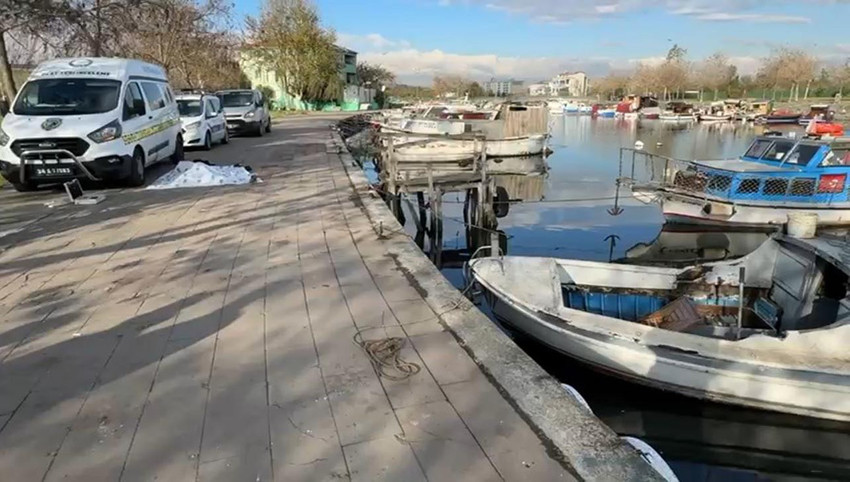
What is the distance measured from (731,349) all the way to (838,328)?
927 millimetres

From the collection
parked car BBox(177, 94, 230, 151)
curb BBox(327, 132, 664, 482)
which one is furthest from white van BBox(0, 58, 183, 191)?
curb BBox(327, 132, 664, 482)

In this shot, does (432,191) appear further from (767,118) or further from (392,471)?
(767,118)

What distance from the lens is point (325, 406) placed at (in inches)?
120

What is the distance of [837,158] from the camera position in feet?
42.5

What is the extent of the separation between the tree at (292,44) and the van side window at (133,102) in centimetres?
4096

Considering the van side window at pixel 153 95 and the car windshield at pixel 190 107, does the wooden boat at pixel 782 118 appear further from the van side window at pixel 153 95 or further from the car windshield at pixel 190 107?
the van side window at pixel 153 95

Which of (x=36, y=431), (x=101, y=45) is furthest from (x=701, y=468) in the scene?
(x=101, y=45)

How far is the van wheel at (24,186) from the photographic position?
32.2ft

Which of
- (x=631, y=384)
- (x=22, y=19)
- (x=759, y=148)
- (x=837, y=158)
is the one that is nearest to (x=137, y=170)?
(x=22, y=19)

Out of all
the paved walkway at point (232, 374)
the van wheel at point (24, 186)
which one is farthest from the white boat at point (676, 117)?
the paved walkway at point (232, 374)

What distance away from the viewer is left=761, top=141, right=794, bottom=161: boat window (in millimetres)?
13531

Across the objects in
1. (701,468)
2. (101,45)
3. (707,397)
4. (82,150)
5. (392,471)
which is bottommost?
(701,468)

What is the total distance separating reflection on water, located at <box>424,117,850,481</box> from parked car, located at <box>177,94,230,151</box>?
810 centimetres

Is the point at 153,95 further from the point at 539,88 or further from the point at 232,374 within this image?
the point at 539,88
